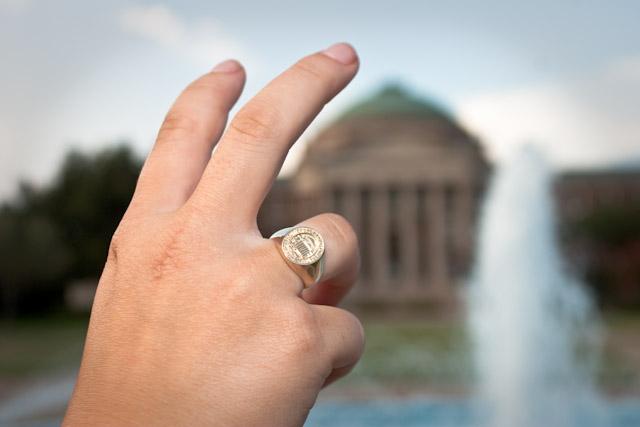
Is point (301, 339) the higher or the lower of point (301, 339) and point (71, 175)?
the higher

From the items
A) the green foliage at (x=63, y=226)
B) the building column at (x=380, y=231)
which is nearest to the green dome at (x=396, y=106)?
the building column at (x=380, y=231)

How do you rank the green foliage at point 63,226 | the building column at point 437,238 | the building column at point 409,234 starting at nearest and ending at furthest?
the green foliage at point 63,226 < the building column at point 437,238 < the building column at point 409,234

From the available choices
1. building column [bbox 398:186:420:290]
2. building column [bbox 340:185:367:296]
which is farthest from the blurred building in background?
building column [bbox 340:185:367:296]

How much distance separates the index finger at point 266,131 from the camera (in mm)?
832

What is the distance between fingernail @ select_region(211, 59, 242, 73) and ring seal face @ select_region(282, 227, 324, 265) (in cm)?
27

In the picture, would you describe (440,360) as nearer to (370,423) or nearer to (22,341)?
(370,423)

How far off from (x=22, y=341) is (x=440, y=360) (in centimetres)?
1068

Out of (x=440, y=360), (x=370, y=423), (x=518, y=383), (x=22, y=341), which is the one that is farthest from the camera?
(x=22, y=341)

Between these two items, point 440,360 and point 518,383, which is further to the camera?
point 440,360

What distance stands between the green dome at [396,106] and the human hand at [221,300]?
46.5 m

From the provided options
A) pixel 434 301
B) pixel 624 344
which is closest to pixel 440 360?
pixel 624 344

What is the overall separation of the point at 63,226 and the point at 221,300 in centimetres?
2552

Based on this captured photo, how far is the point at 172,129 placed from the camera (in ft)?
3.20

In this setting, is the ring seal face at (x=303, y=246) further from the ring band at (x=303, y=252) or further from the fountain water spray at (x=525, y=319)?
the fountain water spray at (x=525, y=319)
